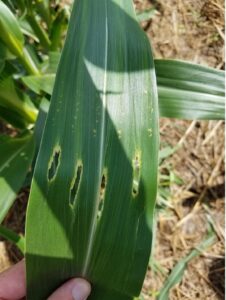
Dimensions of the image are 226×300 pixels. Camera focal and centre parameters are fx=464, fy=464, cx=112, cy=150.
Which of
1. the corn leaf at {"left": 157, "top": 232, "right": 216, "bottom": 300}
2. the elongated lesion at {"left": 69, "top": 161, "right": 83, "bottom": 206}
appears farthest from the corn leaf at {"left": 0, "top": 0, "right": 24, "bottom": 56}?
the corn leaf at {"left": 157, "top": 232, "right": 216, "bottom": 300}

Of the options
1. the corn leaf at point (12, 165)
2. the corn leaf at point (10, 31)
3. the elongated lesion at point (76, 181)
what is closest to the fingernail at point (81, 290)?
the elongated lesion at point (76, 181)

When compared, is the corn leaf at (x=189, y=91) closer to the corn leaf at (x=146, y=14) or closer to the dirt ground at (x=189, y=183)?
the dirt ground at (x=189, y=183)

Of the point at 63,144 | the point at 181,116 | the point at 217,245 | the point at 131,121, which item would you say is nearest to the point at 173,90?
the point at 181,116

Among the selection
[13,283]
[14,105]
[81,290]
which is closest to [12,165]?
[14,105]

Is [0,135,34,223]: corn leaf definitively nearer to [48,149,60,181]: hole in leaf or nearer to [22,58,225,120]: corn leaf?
[48,149,60,181]: hole in leaf

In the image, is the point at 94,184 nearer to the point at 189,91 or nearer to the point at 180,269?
the point at 189,91

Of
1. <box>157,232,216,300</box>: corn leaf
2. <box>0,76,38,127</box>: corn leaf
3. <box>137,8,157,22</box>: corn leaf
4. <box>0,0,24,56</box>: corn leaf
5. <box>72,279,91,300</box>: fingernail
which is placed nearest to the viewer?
<box>72,279,91,300</box>: fingernail
